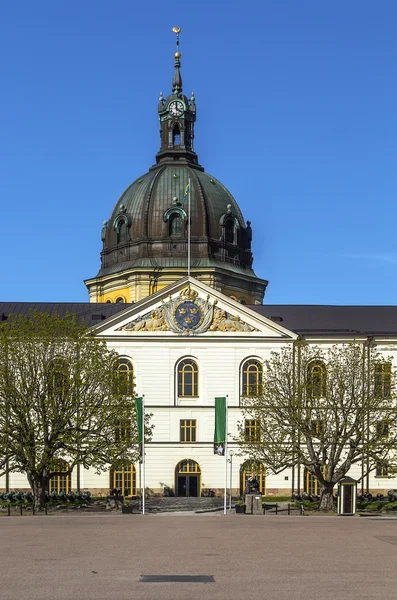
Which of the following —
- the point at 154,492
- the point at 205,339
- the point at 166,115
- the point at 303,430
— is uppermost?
the point at 166,115

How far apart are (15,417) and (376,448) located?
79.0 feet

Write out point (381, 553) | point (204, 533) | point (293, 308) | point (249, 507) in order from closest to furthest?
Result: 1. point (381, 553)
2. point (204, 533)
3. point (249, 507)
4. point (293, 308)

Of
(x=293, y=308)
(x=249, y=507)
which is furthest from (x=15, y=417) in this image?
(x=293, y=308)

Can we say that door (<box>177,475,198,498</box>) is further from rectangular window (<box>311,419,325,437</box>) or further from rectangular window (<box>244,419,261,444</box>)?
rectangular window (<box>311,419,325,437</box>)

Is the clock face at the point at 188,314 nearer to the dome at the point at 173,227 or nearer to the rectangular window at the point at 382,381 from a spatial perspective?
the rectangular window at the point at 382,381

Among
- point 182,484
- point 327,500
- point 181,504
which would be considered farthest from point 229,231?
point 327,500

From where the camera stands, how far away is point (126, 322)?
A: 84562 mm

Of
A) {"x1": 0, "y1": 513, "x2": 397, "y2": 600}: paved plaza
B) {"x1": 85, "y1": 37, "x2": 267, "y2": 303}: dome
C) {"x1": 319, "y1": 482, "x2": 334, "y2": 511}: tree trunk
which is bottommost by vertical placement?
{"x1": 319, "y1": 482, "x2": 334, "y2": 511}: tree trunk

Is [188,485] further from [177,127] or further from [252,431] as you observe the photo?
[177,127]

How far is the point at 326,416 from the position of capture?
→ 70.2 metres

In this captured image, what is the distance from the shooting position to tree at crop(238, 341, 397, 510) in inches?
2704

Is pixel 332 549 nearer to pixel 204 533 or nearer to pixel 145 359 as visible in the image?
pixel 204 533

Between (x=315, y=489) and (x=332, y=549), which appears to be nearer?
(x=332, y=549)

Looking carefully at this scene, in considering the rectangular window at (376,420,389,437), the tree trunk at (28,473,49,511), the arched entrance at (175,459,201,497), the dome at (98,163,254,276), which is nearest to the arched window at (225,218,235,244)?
the dome at (98,163,254,276)
